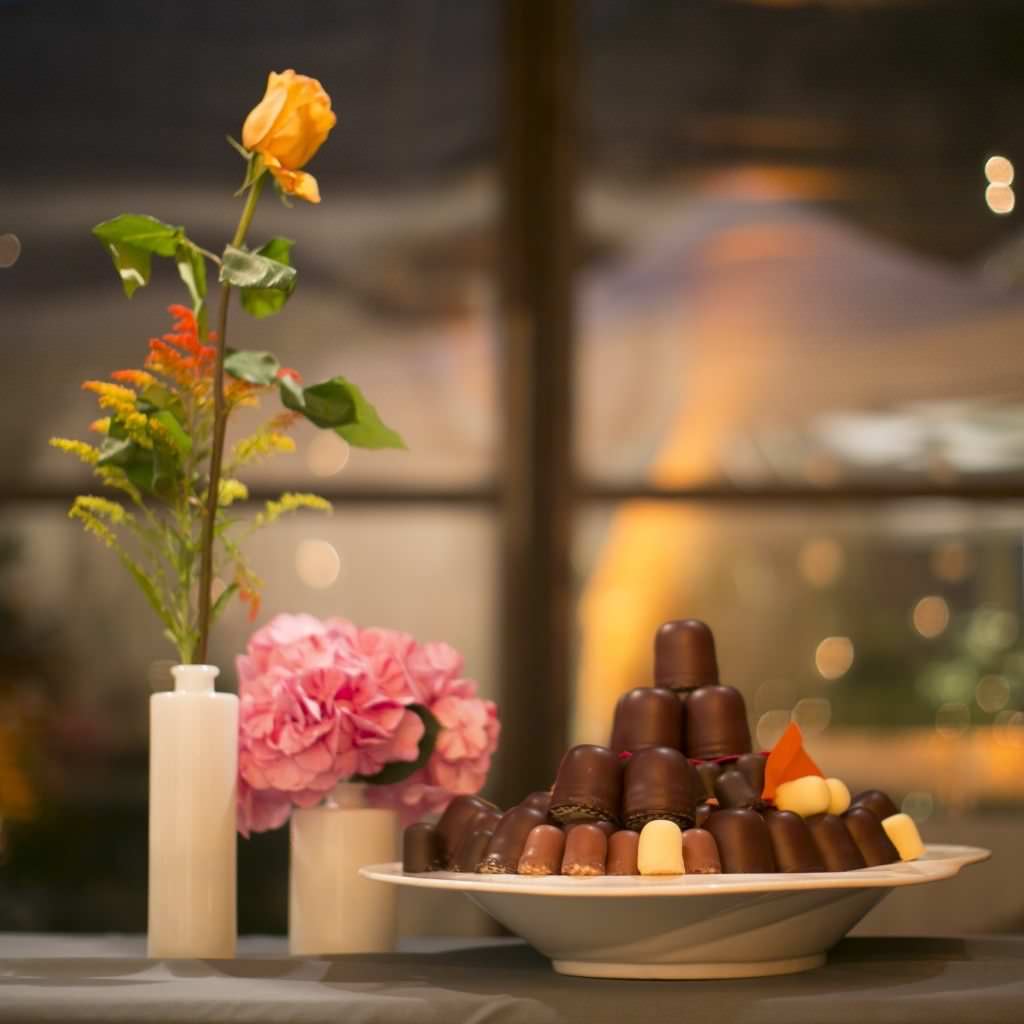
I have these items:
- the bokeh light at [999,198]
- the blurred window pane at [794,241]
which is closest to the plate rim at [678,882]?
the blurred window pane at [794,241]

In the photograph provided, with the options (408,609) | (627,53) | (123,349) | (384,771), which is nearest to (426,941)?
(384,771)

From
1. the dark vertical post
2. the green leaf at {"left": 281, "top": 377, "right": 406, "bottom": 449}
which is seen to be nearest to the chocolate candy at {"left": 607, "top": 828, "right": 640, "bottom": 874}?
the green leaf at {"left": 281, "top": 377, "right": 406, "bottom": 449}

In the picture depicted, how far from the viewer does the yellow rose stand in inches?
48.9

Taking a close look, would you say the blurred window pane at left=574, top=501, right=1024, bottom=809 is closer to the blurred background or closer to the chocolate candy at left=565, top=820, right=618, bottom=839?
the blurred background

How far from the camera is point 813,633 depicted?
2.81 metres

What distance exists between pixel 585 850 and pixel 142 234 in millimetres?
598

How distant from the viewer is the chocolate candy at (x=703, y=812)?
1083mm

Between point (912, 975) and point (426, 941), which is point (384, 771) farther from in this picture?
point (912, 975)

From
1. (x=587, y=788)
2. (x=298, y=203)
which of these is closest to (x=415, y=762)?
(x=587, y=788)

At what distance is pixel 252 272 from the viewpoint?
1.23m

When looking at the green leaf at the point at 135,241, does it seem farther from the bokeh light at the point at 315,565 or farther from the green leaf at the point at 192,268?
the bokeh light at the point at 315,565

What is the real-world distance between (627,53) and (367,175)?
1.69 feet

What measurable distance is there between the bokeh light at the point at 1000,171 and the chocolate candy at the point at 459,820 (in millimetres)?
2049

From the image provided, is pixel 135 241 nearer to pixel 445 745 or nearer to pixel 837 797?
pixel 445 745
